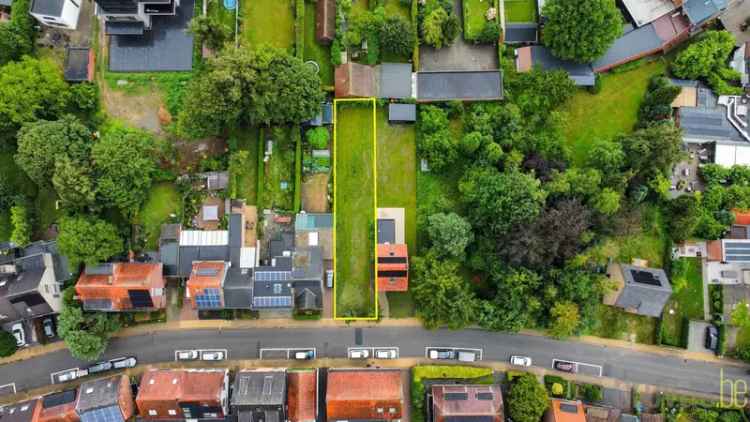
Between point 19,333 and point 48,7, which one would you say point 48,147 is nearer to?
A: point 48,7

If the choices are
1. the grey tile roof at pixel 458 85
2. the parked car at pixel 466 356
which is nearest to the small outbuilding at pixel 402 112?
the grey tile roof at pixel 458 85

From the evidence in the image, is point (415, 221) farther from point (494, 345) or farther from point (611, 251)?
point (611, 251)

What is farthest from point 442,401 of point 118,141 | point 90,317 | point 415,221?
point 118,141

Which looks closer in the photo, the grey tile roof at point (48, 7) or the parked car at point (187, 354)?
the grey tile roof at point (48, 7)

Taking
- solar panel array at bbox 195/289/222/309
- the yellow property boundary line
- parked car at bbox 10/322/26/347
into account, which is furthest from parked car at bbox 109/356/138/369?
the yellow property boundary line

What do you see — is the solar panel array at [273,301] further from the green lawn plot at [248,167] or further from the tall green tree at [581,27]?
the tall green tree at [581,27]

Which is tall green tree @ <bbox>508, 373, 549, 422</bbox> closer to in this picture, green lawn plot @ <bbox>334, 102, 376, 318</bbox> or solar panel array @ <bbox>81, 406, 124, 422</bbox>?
green lawn plot @ <bbox>334, 102, 376, 318</bbox>

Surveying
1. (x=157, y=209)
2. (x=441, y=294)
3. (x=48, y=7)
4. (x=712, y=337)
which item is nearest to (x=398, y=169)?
(x=441, y=294)
